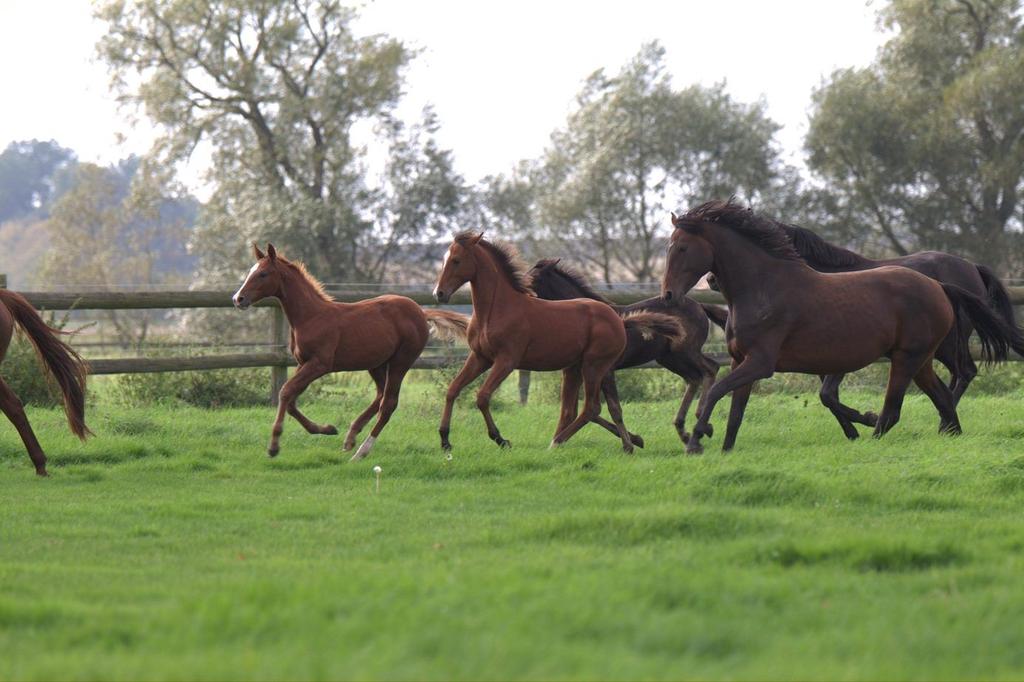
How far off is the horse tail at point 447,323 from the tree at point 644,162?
Answer: 102 feet

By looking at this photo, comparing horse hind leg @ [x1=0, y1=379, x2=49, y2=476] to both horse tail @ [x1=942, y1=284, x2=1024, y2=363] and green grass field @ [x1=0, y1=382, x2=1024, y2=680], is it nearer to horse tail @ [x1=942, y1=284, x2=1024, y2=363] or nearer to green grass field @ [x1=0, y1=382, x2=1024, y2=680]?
green grass field @ [x1=0, y1=382, x2=1024, y2=680]

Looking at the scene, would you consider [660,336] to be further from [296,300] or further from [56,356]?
[56,356]

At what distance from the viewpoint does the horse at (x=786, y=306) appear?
993 cm

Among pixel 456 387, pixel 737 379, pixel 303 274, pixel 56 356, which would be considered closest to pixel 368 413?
pixel 456 387

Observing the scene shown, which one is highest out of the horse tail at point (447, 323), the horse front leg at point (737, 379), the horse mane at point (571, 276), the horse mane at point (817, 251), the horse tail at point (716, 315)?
the horse mane at point (817, 251)

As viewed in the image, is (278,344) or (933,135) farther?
(933,135)

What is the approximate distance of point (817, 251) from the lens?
36.8 feet

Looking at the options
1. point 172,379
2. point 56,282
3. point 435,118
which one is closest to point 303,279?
point 172,379

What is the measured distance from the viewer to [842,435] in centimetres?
1123

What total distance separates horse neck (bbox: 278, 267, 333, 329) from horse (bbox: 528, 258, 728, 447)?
6.92 ft

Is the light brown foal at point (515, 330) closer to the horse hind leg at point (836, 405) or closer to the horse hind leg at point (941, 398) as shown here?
the horse hind leg at point (836, 405)

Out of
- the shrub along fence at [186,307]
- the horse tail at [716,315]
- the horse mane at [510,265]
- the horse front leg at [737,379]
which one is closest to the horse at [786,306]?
the horse front leg at [737,379]

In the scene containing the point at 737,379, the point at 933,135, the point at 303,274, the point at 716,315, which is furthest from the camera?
the point at 933,135

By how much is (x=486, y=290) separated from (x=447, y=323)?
1.06m
